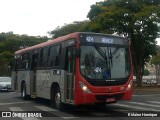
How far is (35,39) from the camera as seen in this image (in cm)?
6003

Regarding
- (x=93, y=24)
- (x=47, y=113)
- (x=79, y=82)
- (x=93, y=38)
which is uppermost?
(x=93, y=24)

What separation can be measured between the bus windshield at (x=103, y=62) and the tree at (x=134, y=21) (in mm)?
18591

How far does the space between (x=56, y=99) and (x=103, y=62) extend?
3.17 meters

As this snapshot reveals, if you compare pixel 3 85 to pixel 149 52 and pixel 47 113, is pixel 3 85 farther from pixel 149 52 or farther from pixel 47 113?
pixel 47 113

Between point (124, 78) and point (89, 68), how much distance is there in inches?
60.1

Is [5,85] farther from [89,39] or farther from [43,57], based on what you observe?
[89,39]

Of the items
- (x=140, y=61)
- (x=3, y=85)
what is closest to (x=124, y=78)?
(x=3, y=85)

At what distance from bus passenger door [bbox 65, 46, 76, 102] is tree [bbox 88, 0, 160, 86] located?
18.9m

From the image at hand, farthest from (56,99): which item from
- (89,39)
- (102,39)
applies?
(102,39)

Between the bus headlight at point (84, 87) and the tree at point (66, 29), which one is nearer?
the bus headlight at point (84, 87)

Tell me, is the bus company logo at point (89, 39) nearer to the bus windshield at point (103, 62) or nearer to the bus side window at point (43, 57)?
the bus windshield at point (103, 62)

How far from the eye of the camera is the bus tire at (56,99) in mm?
15023

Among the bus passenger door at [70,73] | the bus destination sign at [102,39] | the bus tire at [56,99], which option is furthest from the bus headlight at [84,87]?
the bus tire at [56,99]

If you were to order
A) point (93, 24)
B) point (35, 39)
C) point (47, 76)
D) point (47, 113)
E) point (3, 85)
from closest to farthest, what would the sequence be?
point (47, 113)
point (47, 76)
point (3, 85)
point (93, 24)
point (35, 39)
